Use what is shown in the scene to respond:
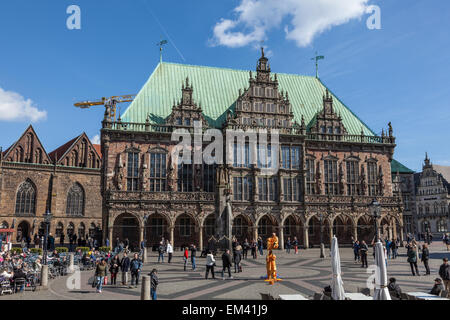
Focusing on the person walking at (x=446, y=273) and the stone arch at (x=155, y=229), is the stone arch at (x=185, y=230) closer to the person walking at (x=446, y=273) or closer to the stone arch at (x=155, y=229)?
the stone arch at (x=155, y=229)

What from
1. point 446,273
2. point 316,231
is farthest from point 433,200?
point 446,273

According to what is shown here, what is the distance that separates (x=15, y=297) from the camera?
14828 millimetres

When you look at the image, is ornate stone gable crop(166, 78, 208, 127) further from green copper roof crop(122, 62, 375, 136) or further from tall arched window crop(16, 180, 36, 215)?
tall arched window crop(16, 180, 36, 215)

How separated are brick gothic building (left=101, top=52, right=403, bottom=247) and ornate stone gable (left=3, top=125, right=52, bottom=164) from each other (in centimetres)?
2102

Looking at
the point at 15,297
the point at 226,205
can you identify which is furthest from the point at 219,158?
the point at 15,297

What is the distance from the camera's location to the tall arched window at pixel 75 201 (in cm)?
5512

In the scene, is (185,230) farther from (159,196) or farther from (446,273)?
(446,273)

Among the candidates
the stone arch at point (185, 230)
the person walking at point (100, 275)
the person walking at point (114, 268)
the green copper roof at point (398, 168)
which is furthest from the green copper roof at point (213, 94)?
the person walking at point (100, 275)

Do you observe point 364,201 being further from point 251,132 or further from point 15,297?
point 15,297

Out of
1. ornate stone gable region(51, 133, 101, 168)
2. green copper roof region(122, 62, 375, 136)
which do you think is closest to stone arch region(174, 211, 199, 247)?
green copper roof region(122, 62, 375, 136)

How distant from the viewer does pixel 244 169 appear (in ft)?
134

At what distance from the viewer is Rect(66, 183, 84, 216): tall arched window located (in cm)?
5512

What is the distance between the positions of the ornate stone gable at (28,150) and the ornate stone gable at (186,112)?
25145 mm

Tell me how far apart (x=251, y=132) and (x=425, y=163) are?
203 ft
